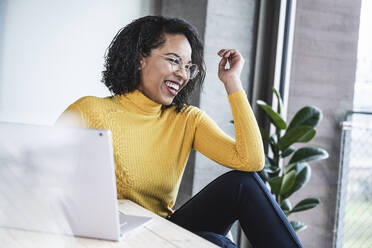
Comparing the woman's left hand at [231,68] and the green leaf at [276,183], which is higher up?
the woman's left hand at [231,68]

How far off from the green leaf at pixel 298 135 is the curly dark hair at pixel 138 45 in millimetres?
725

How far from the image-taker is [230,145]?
155 cm

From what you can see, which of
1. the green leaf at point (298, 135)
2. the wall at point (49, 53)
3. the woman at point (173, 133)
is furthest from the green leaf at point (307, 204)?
the wall at point (49, 53)

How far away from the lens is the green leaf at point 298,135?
7.13 feet

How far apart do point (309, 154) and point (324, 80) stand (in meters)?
0.46

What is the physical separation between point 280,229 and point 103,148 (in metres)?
0.63

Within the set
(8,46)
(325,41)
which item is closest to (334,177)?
(325,41)

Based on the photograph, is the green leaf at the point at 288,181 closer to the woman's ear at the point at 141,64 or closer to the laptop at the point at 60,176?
the woman's ear at the point at 141,64

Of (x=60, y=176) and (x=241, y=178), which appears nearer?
(x=60, y=176)

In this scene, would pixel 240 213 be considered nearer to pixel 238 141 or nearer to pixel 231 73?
pixel 238 141

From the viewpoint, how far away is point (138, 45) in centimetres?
168

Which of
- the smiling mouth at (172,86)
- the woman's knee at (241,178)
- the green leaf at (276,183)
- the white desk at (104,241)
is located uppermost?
the smiling mouth at (172,86)

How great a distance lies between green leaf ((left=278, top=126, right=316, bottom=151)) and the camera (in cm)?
217

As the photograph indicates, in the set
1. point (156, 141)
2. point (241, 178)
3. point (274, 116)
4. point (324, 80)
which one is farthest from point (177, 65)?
point (324, 80)
